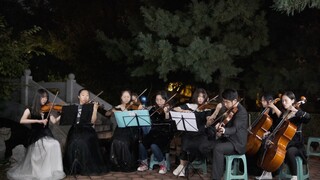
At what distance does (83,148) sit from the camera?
6.52 meters

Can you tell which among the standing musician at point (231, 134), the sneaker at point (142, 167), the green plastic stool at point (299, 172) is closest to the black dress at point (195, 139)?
the standing musician at point (231, 134)

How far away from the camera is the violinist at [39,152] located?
19.6ft

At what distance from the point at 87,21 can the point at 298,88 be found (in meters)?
6.68

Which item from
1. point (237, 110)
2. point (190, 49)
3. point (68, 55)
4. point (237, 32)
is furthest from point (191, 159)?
point (68, 55)

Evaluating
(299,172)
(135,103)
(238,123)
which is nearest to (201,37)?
(135,103)

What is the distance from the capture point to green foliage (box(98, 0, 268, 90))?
337 inches

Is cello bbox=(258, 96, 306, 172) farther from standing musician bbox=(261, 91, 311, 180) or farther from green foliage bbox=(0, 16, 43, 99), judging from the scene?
green foliage bbox=(0, 16, 43, 99)

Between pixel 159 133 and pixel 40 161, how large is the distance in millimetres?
2010

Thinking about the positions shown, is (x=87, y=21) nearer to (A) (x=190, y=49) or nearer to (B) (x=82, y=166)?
(A) (x=190, y=49)

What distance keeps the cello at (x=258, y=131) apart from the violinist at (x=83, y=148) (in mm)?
2286

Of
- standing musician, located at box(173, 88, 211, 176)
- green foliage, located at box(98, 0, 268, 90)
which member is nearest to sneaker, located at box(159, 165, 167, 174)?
standing musician, located at box(173, 88, 211, 176)

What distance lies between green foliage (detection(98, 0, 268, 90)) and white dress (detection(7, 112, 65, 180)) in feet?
10.3

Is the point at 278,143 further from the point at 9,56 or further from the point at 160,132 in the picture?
the point at 9,56

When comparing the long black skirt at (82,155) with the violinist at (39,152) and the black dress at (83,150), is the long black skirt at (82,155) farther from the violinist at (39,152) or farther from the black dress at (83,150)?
the violinist at (39,152)
